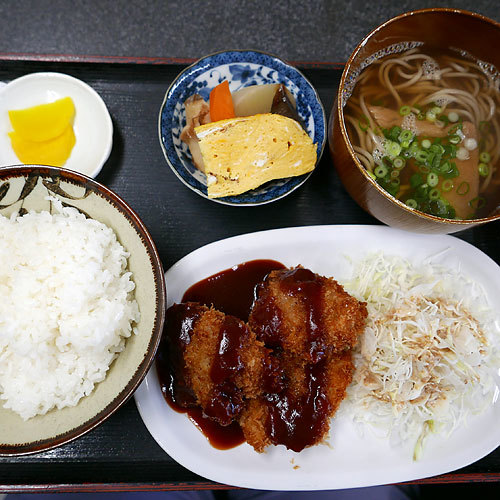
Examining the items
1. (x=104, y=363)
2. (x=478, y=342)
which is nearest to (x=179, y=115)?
(x=104, y=363)

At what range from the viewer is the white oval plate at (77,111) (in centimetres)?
217

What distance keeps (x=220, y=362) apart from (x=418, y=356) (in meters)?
0.88

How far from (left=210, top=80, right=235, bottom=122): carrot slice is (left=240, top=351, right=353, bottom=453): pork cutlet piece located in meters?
1.12

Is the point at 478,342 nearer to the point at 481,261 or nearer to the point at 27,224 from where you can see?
the point at 481,261

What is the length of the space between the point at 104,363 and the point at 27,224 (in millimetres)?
604

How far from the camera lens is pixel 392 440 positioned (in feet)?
6.95

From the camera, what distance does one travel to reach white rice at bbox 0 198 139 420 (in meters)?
1.73

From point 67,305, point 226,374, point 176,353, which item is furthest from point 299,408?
point 67,305

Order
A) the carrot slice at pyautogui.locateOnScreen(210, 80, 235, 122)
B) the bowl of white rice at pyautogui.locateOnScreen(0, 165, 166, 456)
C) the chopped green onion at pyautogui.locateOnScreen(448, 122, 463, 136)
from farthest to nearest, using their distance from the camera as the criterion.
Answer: the carrot slice at pyautogui.locateOnScreen(210, 80, 235, 122) → the chopped green onion at pyautogui.locateOnScreen(448, 122, 463, 136) → the bowl of white rice at pyautogui.locateOnScreen(0, 165, 166, 456)

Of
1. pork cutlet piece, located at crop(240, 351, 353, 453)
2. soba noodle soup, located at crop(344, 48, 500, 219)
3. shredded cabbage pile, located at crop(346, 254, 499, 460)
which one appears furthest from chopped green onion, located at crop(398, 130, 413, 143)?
pork cutlet piece, located at crop(240, 351, 353, 453)

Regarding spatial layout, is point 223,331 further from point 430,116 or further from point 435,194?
point 430,116

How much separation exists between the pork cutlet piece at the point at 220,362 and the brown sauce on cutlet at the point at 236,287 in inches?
7.3

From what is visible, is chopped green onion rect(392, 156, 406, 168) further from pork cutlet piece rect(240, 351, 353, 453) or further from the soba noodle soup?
pork cutlet piece rect(240, 351, 353, 453)

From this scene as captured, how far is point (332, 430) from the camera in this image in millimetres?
2107
